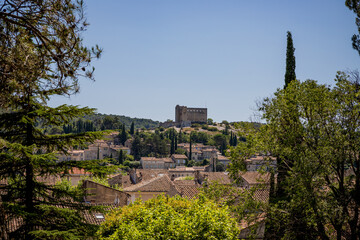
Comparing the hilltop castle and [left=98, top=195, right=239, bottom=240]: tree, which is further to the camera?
the hilltop castle

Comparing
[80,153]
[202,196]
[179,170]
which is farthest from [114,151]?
[202,196]

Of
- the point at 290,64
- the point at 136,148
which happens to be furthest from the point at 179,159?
the point at 290,64

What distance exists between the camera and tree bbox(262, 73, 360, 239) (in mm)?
10656

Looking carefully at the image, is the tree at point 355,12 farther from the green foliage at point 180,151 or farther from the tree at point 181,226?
the green foliage at point 180,151

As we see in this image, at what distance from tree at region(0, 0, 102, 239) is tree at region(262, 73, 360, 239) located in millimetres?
7016

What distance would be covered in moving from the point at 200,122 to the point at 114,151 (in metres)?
83.9

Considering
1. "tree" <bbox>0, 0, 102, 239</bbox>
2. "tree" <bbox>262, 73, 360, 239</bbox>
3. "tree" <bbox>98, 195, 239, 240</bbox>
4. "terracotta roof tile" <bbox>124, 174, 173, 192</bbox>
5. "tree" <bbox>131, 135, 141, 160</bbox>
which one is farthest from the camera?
"tree" <bbox>131, 135, 141, 160</bbox>

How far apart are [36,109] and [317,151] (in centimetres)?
833

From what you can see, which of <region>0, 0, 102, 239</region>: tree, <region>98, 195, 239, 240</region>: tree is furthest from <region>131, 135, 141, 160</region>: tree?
<region>0, 0, 102, 239</region>: tree

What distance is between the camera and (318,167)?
34.7 feet

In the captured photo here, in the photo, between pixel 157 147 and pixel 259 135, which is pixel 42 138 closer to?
pixel 259 135

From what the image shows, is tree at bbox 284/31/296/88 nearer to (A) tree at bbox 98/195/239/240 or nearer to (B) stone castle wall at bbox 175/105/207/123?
(A) tree at bbox 98/195/239/240

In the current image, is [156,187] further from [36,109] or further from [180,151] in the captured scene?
[180,151]

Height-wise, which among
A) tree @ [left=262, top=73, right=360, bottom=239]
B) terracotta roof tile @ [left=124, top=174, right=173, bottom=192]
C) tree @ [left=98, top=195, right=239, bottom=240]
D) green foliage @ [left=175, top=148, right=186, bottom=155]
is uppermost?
tree @ [left=262, top=73, right=360, bottom=239]
